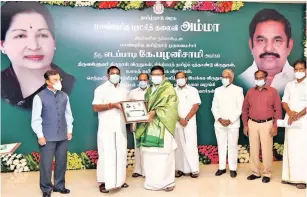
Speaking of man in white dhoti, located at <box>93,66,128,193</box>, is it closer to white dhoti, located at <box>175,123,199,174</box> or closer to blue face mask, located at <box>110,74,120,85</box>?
blue face mask, located at <box>110,74,120,85</box>

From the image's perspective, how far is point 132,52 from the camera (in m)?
6.02

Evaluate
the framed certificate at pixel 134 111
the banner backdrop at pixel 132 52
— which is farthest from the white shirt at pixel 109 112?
the banner backdrop at pixel 132 52

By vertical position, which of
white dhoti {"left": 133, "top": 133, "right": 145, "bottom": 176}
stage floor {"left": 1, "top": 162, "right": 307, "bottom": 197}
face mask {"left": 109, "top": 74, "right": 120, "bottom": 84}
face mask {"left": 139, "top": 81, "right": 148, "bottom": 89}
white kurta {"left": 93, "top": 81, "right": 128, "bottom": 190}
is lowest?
stage floor {"left": 1, "top": 162, "right": 307, "bottom": 197}

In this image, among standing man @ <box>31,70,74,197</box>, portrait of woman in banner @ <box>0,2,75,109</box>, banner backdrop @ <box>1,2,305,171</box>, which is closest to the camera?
standing man @ <box>31,70,74,197</box>

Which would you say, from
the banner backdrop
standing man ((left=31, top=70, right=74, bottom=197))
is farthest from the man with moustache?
standing man ((left=31, top=70, right=74, bottom=197))

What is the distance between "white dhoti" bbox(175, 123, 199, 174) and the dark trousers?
1756mm

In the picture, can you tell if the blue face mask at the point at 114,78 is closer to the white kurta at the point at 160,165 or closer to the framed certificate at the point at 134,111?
the framed certificate at the point at 134,111

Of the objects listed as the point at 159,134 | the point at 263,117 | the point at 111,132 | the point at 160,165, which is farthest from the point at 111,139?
the point at 263,117

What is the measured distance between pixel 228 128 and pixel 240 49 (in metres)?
1.57

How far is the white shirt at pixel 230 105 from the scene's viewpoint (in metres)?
5.37

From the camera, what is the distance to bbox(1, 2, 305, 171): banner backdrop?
5785mm

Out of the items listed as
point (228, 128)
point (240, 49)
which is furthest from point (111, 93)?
point (240, 49)

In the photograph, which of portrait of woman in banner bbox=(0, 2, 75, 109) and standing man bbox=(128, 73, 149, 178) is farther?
portrait of woman in banner bbox=(0, 2, 75, 109)

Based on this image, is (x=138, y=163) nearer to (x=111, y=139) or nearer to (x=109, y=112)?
(x=111, y=139)
